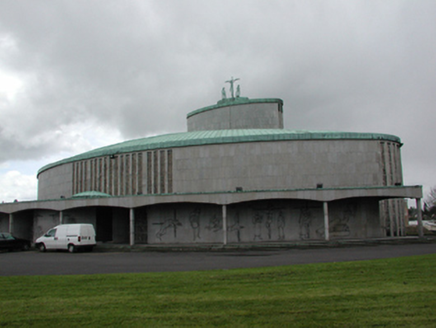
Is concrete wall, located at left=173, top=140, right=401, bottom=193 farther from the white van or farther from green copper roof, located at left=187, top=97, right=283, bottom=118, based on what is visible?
green copper roof, located at left=187, top=97, right=283, bottom=118

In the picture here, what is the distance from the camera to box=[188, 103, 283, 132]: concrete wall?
44219 mm

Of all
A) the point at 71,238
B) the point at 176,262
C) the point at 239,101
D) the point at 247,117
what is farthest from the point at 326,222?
the point at 239,101

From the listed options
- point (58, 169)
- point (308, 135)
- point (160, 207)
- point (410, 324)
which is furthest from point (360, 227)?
point (58, 169)

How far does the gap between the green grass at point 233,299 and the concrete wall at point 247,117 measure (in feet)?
108

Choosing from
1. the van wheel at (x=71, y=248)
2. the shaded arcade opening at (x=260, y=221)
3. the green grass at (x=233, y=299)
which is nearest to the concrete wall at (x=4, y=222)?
the shaded arcade opening at (x=260, y=221)

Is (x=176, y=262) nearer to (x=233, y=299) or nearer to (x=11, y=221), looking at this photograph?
(x=233, y=299)

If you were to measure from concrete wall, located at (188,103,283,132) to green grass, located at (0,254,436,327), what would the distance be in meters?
32.9

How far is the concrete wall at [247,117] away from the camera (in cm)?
4422

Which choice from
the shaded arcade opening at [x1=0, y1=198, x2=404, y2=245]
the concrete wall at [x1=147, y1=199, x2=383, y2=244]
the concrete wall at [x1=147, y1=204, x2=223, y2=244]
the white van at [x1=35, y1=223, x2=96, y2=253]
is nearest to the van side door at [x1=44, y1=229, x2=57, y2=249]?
the white van at [x1=35, y1=223, x2=96, y2=253]

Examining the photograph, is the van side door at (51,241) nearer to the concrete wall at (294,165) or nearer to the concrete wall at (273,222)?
the concrete wall at (273,222)

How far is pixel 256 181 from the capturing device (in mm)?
31453

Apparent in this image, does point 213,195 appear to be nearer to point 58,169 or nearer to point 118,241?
point 118,241

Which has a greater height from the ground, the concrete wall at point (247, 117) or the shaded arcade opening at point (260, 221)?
the concrete wall at point (247, 117)

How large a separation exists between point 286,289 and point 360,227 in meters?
21.8
